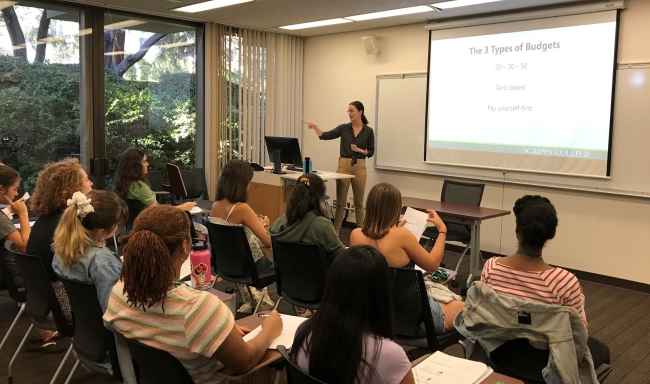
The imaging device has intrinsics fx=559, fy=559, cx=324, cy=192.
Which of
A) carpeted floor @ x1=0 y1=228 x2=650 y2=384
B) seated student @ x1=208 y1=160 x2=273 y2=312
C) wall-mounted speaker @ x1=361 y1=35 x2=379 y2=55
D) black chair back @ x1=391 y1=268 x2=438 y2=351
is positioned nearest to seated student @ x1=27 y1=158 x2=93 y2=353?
carpeted floor @ x1=0 y1=228 x2=650 y2=384

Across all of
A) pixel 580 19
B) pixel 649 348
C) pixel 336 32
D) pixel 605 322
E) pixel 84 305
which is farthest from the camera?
pixel 336 32

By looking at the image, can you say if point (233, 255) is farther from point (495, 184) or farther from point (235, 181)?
point (495, 184)

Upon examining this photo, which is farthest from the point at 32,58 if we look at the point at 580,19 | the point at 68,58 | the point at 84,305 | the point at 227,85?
the point at 580,19

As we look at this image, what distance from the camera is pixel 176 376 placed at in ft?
5.80

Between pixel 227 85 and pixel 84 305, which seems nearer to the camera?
pixel 84 305

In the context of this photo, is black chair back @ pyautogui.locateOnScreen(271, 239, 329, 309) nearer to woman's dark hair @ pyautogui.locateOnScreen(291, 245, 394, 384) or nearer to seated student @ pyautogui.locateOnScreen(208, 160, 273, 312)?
seated student @ pyautogui.locateOnScreen(208, 160, 273, 312)

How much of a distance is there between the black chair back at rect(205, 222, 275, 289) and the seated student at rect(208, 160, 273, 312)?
0.11m

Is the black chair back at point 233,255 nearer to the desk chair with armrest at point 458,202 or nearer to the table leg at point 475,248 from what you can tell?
the table leg at point 475,248

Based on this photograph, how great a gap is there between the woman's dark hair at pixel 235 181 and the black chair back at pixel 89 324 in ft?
5.50

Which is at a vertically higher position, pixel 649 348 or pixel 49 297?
pixel 49 297

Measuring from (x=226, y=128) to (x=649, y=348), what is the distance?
5688 millimetres

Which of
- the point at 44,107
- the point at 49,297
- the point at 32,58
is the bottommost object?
the point at 49,297

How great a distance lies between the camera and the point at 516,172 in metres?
6.26

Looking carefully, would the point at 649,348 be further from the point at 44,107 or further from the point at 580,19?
the point at 44,107
